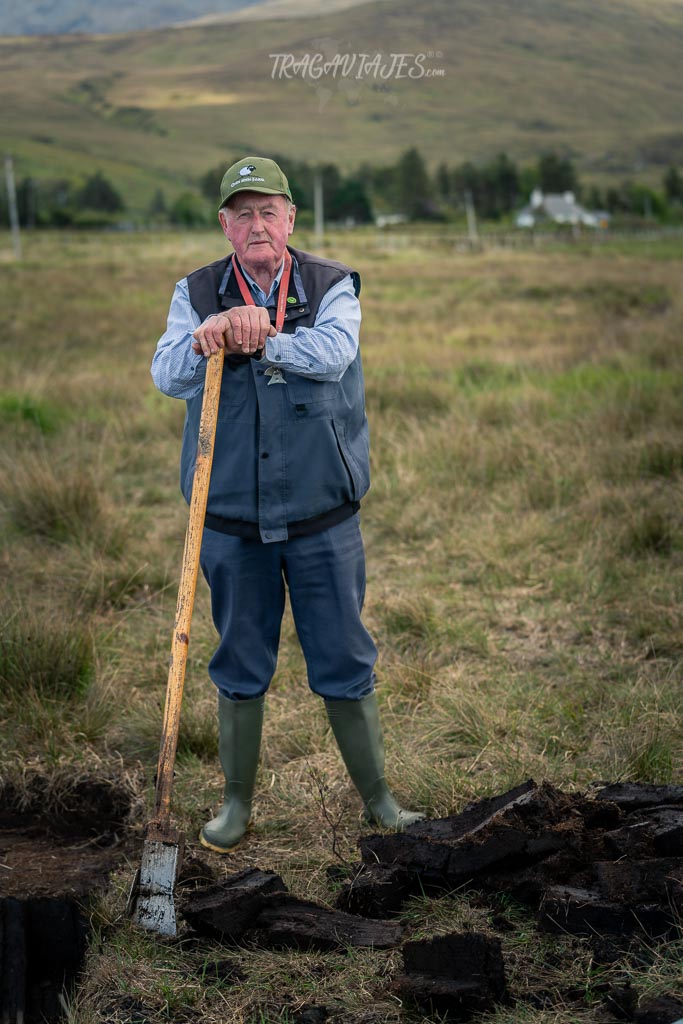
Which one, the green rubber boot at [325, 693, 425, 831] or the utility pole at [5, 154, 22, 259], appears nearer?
the green rubber boot at [325, 693, 425, 831]

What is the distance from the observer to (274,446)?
10.3 feet

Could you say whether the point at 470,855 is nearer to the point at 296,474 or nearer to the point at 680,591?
the point at 296,474

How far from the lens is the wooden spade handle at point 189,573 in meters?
2.99

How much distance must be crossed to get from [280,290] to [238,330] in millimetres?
296

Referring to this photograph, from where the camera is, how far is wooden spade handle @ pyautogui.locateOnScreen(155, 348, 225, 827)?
299cm

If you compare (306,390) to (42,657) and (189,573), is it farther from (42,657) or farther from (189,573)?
(42,657)

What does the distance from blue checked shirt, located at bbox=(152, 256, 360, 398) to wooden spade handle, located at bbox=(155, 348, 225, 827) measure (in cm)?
11

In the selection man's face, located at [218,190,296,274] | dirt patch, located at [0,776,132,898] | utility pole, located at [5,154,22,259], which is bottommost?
dirt patch, located at [0,776,132,898]

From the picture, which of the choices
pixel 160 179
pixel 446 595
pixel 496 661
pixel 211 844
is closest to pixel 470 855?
pixel 211 844

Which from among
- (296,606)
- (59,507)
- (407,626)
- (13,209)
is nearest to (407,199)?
(13,209)

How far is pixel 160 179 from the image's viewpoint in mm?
165875

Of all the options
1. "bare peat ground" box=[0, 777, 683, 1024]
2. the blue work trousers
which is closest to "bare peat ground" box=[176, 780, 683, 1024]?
"bare peat ground" box=[0, 777, 683, 1024]

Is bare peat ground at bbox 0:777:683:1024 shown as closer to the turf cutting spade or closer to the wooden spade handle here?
the turf cutting spade

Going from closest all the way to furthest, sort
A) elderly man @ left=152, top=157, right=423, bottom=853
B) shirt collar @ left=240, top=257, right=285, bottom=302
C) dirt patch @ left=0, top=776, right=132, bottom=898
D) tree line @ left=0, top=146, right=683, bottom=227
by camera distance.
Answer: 1. elderly man @ left=152, top=157, right=423, bottom=853
2. shirt collar @ left=240, top=257, right=285, bottom=302
3. dirt patch @ left=0, top=776, right=132, bottom=898
4. tree line @ left=0, top=146, right=683, bottom=227
